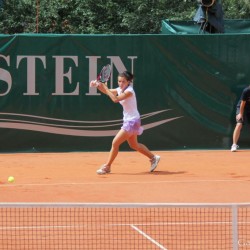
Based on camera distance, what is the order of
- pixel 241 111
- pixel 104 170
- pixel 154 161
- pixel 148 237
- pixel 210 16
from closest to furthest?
pixel 148 237 < pixel 104 170 < pixel 154 161 < pixel 241 111 < pixel 210 16

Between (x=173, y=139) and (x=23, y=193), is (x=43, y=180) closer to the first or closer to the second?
(x=23, y=193)

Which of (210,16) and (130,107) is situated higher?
(210,16)

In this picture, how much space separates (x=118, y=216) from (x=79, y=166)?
4793 mm

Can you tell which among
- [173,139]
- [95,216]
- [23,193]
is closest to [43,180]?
[23,193]

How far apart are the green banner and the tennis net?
6.26 m

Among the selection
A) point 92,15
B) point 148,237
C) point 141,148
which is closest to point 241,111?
point 141,148

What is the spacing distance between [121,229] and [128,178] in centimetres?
389

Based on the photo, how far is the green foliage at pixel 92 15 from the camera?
25.7 m

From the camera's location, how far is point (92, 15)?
26094 millimetres

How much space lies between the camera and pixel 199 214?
830cm

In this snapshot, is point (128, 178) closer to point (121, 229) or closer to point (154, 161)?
point (154, 161)

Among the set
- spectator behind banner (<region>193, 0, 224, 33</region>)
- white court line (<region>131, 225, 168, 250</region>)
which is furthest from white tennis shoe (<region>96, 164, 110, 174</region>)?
spectator behind banner (<region>193, 0, 224, 33</region>)

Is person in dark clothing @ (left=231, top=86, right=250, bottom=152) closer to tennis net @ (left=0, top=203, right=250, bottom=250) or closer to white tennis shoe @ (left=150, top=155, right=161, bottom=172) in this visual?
white tennis shoe @ (left=150, top=155, right=161, bottom=172)

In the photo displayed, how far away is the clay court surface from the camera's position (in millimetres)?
9789
